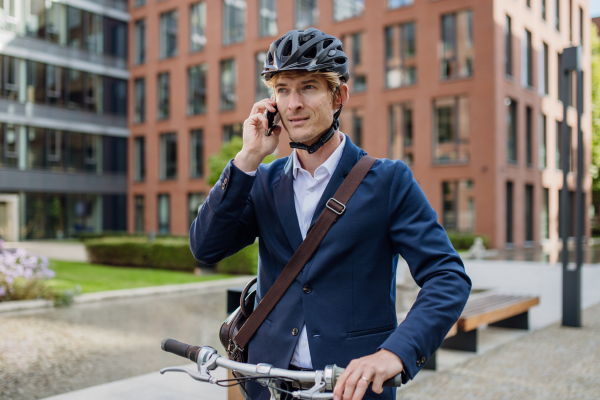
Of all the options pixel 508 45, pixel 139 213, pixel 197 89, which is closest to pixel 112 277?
pixel 508 45

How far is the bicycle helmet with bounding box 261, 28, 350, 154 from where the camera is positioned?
6.25ft

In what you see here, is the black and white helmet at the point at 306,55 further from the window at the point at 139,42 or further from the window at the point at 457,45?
the window at the point at 139,42

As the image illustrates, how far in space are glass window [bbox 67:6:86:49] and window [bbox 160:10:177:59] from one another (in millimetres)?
5123

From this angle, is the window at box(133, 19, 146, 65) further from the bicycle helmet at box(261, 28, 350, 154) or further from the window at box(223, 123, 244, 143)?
the bicycle helmet at box(261, 28, 350, 154)

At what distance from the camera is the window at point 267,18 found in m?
32.7

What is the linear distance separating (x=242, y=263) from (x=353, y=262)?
13.4 m

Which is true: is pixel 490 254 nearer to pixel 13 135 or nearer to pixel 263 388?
pixel 263 388

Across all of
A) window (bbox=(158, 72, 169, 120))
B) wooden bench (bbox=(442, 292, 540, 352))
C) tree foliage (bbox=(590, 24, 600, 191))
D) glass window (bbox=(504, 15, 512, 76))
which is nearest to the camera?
wooden bench (bbox=(442, 292, 540, 352))

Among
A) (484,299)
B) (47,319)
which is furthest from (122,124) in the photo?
(484,299)

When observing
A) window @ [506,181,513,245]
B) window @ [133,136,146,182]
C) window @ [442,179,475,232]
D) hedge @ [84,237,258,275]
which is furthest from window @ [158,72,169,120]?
window @ [506,181,513,245]

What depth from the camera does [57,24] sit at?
35312mm

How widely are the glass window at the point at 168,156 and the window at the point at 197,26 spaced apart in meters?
5.93

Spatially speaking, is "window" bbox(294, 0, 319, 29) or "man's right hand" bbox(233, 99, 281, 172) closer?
"man's right hand" bbox(233, 99, 281, 172)

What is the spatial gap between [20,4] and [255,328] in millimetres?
36568
